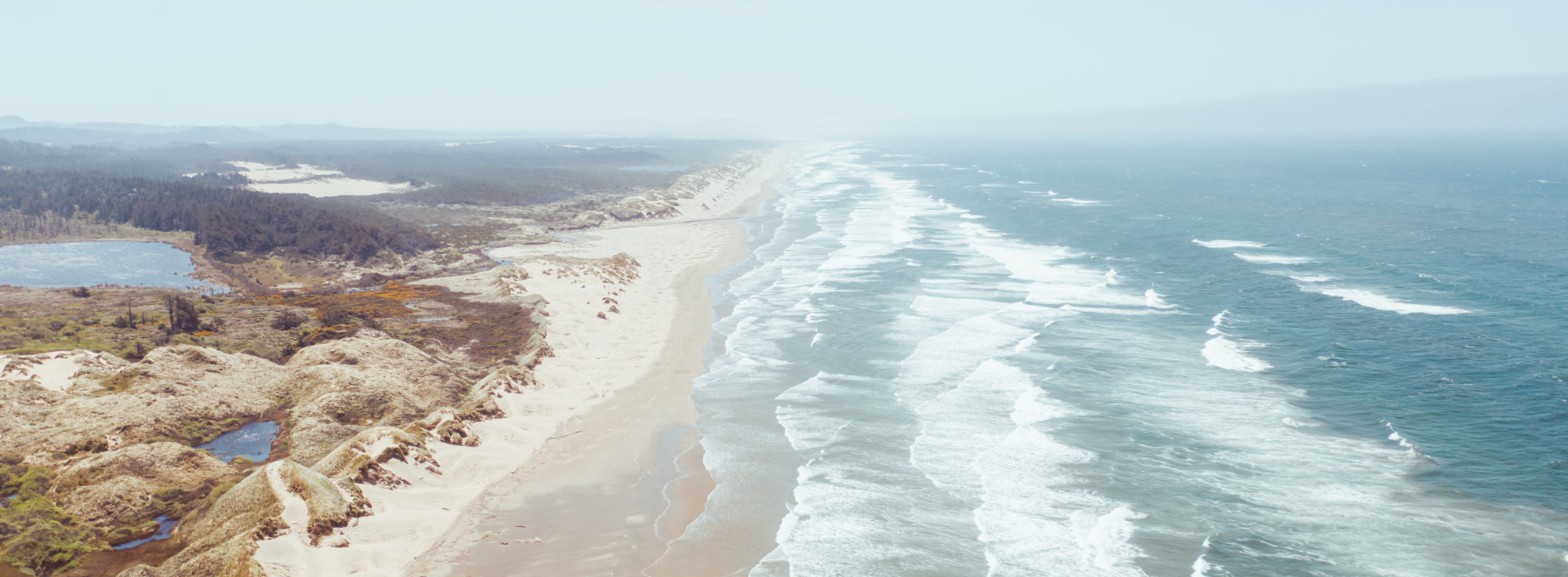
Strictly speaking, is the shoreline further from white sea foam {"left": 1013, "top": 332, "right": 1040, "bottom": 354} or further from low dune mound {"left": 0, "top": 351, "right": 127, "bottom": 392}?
low dune mound {"left": 0, "top": 351, "right": 127, "bottom": 392}

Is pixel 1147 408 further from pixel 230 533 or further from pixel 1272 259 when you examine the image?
pixel 1272 259

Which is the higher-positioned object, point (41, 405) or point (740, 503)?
point (41, 405)

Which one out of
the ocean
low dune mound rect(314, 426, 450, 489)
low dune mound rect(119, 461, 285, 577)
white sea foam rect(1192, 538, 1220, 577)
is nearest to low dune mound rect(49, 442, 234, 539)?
low dune mound rect(119, 461, 285, 577)

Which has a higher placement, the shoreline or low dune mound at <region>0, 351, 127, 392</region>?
low dune mound at <region>0, 351, 127, 392</region>

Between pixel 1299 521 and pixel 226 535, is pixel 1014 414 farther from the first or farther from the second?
pixel 226 535

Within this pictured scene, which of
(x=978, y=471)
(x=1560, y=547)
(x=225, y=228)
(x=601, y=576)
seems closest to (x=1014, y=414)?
(x=978, y=471)

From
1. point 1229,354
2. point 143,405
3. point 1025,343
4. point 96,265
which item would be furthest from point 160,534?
point 96,265

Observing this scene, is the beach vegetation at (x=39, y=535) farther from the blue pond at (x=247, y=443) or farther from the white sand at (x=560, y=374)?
the white sand at (x=560, y=374)
